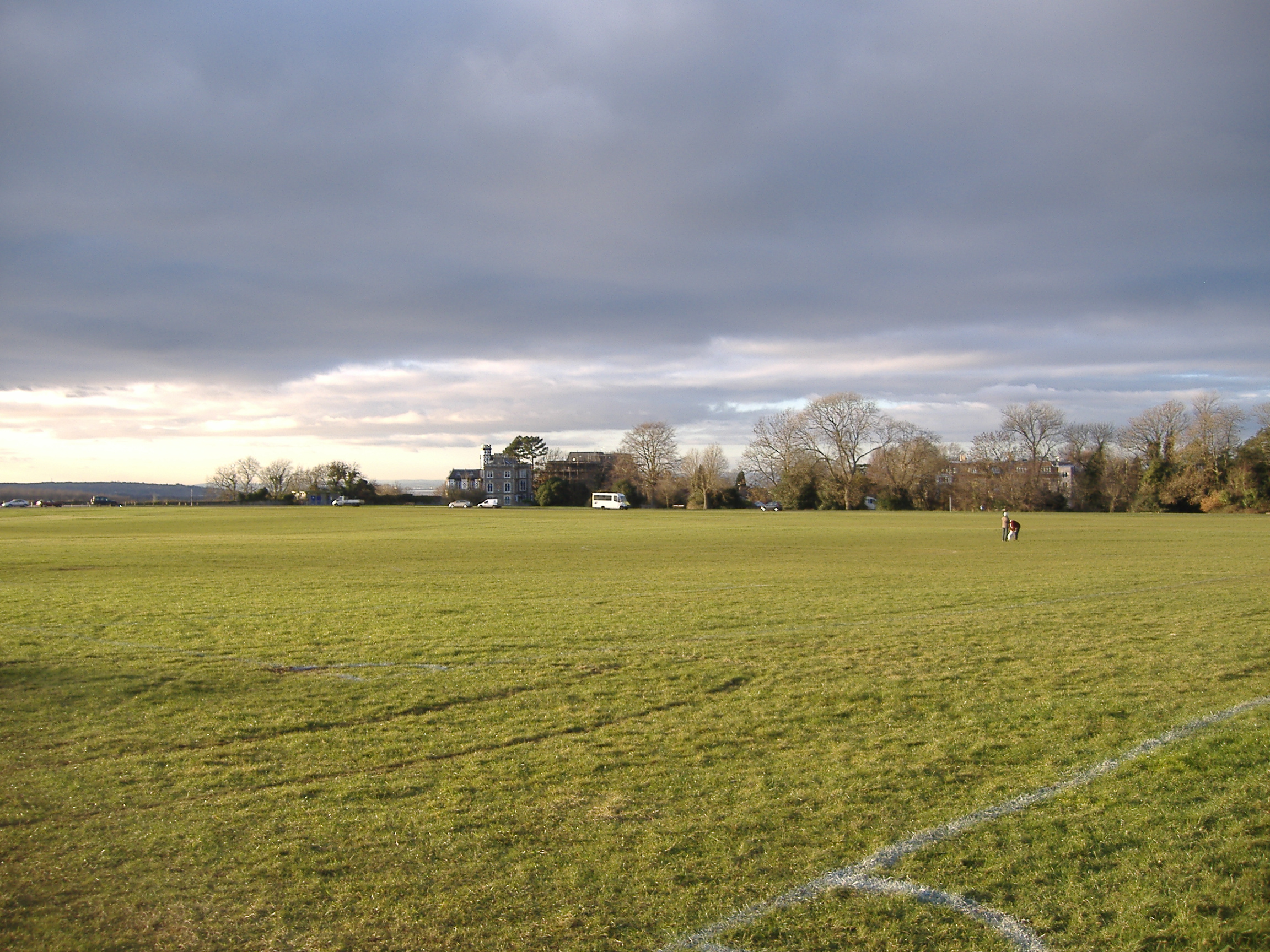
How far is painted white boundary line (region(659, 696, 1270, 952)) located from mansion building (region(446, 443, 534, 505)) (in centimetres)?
14052

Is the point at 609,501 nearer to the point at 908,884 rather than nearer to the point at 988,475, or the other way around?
the point at 988,475

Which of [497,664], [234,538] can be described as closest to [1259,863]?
[497,664]

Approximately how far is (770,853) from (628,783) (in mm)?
1312

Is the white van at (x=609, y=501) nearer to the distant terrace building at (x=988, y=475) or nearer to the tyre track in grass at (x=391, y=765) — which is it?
the distant terrace building at (x=988, y=475)

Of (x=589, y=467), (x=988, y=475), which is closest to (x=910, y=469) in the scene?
(x=988, y=475)

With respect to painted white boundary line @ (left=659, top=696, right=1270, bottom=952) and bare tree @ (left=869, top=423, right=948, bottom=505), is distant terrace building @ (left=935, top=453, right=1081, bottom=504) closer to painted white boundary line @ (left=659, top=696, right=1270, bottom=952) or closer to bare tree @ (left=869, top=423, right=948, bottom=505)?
bare tree @ (left=869, top=423, right=948, bottom=505)

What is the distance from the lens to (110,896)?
392 cm

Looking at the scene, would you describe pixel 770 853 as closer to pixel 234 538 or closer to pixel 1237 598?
pixel 1237 598

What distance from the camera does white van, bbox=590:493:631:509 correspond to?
324ft

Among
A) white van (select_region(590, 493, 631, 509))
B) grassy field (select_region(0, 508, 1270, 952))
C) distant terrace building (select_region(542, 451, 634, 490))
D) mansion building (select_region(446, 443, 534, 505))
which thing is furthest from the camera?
mansion building (select_region(446, 443, 534, 505))

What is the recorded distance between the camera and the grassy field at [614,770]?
377cm

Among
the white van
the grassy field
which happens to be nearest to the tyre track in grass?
the grassy field

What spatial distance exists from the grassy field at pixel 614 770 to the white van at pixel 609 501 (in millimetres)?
84014

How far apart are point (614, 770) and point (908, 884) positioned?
87.3 inches
